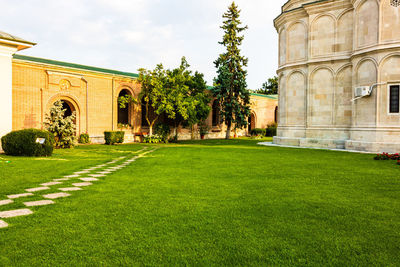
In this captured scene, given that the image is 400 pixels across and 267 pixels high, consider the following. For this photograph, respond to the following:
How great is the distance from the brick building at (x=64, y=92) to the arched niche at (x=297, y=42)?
1319 cm

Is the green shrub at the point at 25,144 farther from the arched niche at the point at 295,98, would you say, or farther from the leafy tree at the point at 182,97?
the arched niche at the point at 295,98

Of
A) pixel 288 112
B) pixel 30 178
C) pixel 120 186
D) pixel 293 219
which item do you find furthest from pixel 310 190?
pixel 288 112

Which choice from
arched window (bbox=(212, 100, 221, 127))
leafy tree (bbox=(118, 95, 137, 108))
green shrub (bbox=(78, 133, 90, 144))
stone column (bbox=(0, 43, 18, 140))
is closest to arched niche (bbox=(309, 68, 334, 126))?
leafy tree (bbox=(118, 95, 137, 108))

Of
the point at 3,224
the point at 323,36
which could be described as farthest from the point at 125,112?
the point at 3,224

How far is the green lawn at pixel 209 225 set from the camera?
2.82m

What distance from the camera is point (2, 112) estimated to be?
1213 cm

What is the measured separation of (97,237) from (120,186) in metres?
2.81

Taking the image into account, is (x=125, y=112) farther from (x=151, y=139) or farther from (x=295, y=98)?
(x=295, y=98)

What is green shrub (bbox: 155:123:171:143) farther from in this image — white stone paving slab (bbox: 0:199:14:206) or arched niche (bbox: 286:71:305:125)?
white stone paving slab (bbox: 0:199:14:206)

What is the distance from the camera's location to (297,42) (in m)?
19.2

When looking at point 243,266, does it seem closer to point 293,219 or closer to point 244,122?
point 293,219

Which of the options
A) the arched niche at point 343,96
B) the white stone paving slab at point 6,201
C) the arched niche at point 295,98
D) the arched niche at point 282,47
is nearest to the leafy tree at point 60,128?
the white stone paving slab at point 6,201

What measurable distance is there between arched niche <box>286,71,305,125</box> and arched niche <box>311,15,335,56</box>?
194 cm

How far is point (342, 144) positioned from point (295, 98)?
463cm
